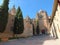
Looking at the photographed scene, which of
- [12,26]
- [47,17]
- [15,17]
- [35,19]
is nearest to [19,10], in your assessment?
[15,17]

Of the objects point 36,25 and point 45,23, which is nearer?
point 36,25

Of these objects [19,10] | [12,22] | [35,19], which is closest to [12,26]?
[12,22]

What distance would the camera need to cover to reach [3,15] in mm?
16422

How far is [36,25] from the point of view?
36469mm

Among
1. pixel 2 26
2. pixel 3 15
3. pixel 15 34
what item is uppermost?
pixel 3 15

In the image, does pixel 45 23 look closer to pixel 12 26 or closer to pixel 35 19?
pixel 35 19

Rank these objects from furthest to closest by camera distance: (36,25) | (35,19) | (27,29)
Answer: (35,19), (36,25), (27,29)

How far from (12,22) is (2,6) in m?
6.67

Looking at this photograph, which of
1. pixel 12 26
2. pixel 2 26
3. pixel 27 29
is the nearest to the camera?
pixel 2 26

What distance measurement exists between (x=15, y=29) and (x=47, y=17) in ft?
71.7

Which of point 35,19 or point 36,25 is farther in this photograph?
point 35,19

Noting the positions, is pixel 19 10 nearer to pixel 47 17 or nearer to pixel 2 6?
pixel 2 6

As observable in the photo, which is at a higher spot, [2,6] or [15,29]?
[2,6]

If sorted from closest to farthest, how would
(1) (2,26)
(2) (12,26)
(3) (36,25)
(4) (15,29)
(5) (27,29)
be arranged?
(1) (2,26) → (4) (15,29) → (2) (12,26) → (5) (27,29) → (3) (36,25)
